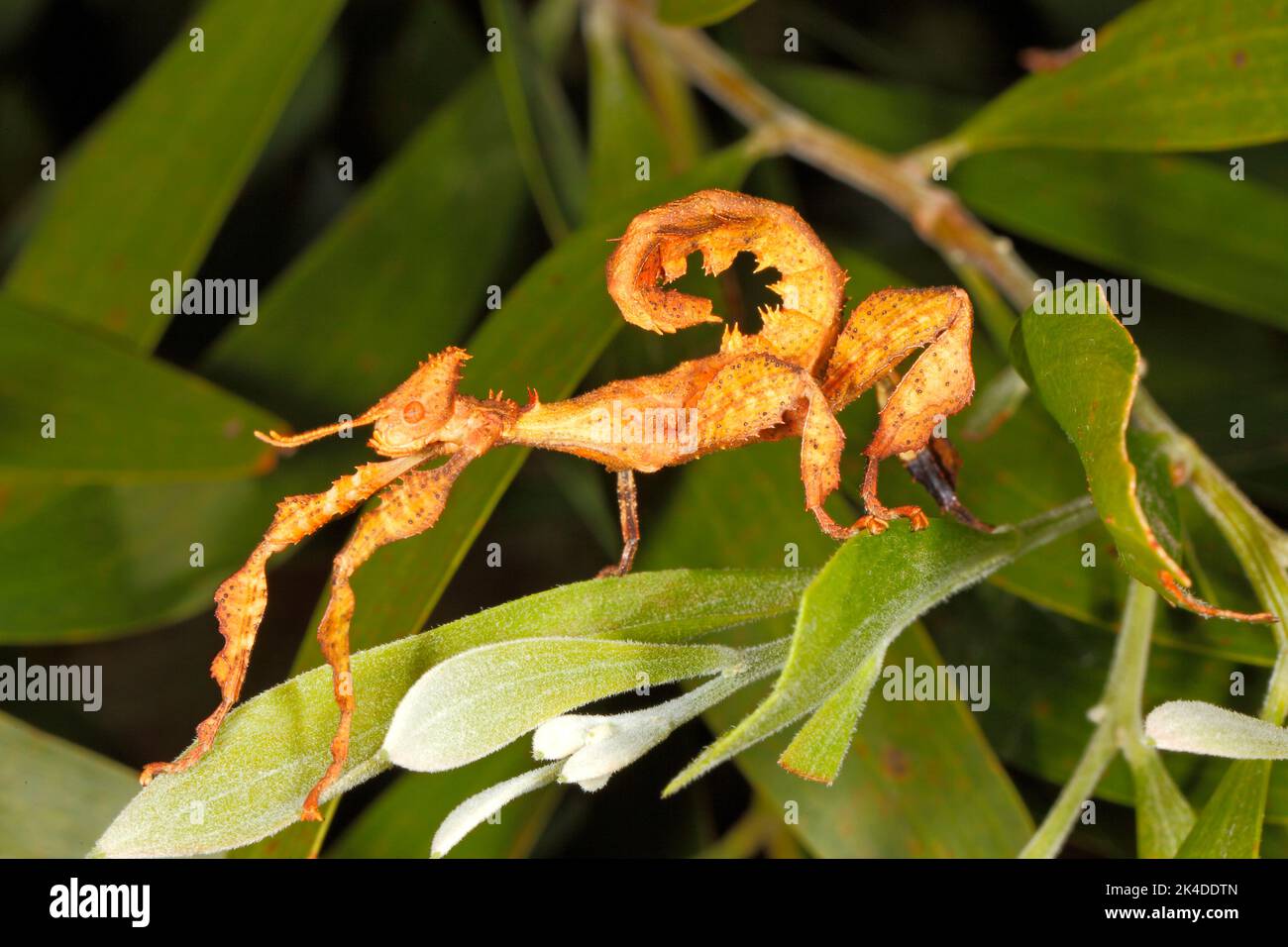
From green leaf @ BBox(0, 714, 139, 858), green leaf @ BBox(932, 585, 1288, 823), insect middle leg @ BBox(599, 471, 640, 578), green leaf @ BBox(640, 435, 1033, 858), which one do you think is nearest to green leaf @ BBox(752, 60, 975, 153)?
green leaf @ BBox(640, 435, 1033, 858)

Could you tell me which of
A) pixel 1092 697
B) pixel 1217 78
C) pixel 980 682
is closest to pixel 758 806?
pixel 980 682

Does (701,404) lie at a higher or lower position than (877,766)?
higher

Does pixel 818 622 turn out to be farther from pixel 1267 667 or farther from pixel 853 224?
pixel 853 224

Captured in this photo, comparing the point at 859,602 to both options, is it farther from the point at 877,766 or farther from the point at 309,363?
the point at 309,363

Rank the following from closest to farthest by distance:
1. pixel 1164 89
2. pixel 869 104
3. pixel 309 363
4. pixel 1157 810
→ pixel 1157 810, pixel 1164 89, pixel 309 363, pixel 869 104

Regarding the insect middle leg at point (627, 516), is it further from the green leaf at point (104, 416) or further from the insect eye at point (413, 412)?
the green leaf at point (104, 416)

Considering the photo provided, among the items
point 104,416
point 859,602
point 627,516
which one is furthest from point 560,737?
point 104,416
